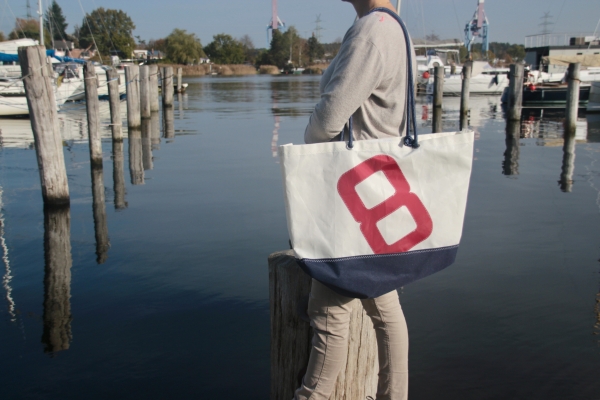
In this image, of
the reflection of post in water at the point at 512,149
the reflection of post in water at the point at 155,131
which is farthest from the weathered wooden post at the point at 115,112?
the reflection of post in water at the point at 512,149

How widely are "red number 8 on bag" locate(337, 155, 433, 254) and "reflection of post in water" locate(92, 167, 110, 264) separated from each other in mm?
4307

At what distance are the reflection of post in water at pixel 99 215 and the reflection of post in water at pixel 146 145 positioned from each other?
1.12 meters

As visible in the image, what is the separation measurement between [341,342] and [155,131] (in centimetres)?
1578

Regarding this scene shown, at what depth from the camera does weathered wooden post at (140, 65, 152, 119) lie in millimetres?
A: 19469

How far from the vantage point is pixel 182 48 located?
109688mm

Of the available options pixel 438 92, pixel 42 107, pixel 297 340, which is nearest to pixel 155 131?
pixel 42 107

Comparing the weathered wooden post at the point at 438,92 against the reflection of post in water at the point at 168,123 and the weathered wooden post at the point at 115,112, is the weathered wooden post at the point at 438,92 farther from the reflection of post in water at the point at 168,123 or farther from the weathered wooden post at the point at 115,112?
the weathered wooden post at the point at 115,112

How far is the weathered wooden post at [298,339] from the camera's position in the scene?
2.64 m

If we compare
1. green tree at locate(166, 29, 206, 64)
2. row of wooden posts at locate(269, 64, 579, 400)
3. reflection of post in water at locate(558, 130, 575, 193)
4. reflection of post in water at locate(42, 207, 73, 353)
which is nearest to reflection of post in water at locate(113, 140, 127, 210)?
reflection of post in water at locate(42, 207, 73, 353)

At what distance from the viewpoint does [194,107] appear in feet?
91.4

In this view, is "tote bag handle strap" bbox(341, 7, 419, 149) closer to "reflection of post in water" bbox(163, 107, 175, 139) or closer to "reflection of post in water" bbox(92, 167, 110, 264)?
"reflection of post in water" bbox(92, 167, 110, 264)

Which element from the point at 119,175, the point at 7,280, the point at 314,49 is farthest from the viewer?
the point at 314,49

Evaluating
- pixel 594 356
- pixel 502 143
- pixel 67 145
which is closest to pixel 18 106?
pixel 67 145

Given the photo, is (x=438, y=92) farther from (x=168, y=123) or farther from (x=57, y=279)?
(x=57, y=279)
